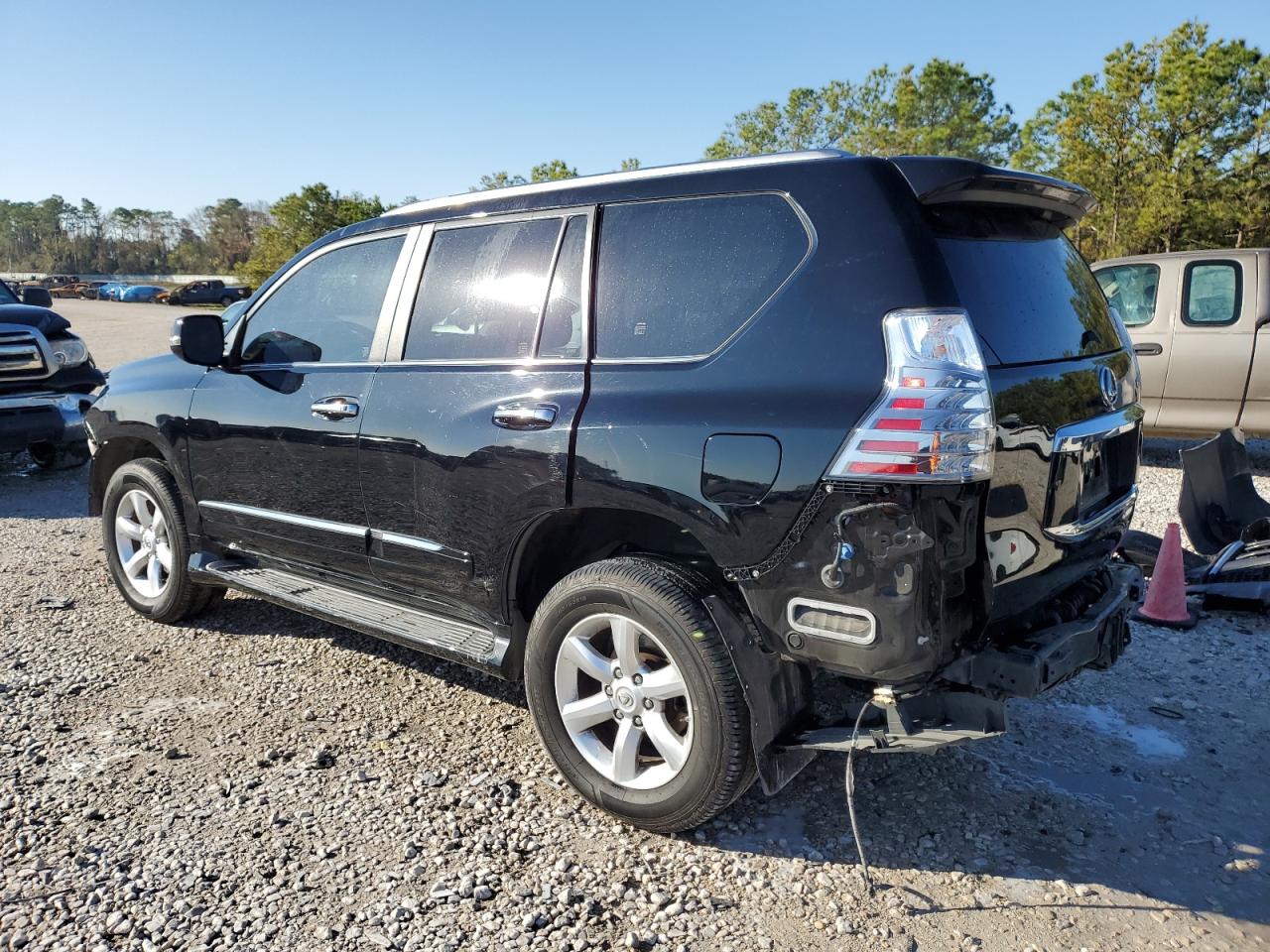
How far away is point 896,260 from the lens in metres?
2.47

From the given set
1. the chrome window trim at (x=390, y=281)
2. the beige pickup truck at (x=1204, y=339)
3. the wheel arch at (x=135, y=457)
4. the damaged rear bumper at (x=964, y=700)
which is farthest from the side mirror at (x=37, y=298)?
the beige pickup truck at (x=1204, y=339)

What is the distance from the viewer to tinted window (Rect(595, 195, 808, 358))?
8.87 feet

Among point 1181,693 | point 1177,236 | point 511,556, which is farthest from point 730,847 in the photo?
point 1177,236

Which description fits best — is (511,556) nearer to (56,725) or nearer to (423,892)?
(423,892)

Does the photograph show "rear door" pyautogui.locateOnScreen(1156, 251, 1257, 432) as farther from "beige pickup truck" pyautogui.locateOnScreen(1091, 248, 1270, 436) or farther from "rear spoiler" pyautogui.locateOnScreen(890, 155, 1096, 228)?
"rear spoiler" pyautogui.locateOnScreen(890, 155, 1096, 228)

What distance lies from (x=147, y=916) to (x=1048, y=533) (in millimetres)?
2713

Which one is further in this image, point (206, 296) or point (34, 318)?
point (206, 296)

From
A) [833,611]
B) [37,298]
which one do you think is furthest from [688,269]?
[37,298]

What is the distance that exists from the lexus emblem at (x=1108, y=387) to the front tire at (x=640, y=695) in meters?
1.41

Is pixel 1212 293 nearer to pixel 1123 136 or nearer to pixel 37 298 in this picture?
pixel 37 298

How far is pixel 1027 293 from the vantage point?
2.77 m

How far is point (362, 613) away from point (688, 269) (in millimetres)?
1896

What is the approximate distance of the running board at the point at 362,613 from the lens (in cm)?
332

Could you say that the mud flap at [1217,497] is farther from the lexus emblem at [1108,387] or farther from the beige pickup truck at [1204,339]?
the lexus emblem at [1108,387]
